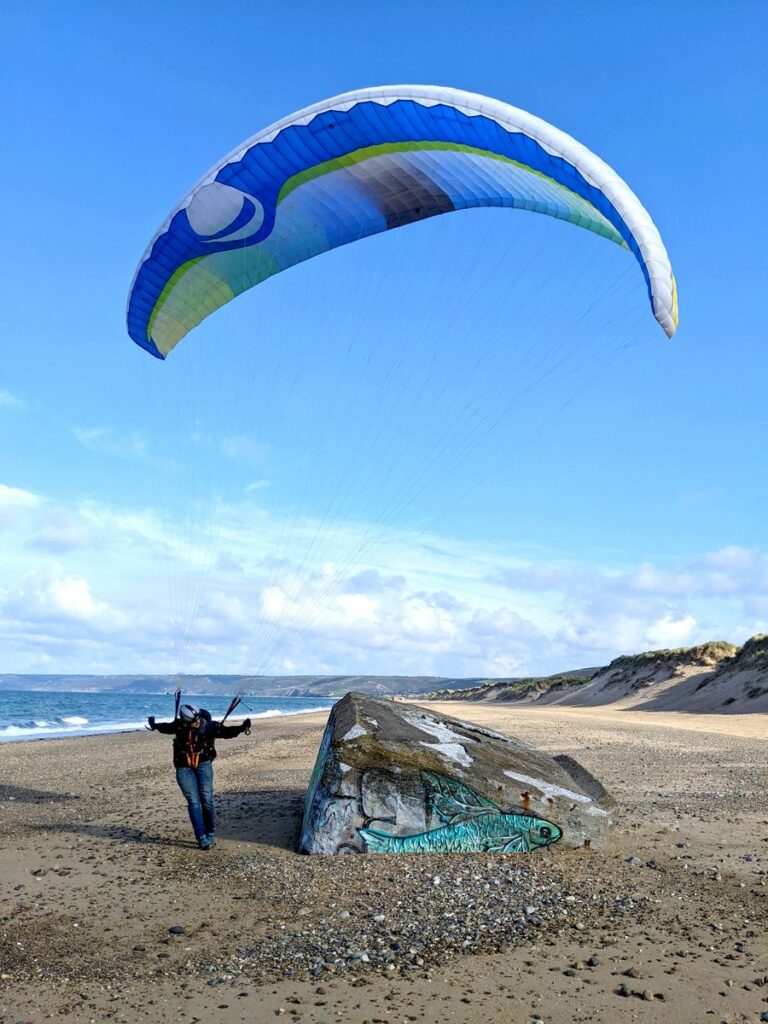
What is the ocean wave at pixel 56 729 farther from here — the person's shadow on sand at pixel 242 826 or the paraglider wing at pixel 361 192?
the paraglider wing at pixel 361 192

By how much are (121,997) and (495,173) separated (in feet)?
31.8

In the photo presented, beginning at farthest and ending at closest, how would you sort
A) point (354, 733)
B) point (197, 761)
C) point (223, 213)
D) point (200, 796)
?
point (223, 213)
point (197, 761)
point (200, 796)
point (354, 733)

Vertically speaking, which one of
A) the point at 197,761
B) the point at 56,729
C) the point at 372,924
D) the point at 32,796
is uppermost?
the point at 197,761

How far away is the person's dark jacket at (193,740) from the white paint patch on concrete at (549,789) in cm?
289

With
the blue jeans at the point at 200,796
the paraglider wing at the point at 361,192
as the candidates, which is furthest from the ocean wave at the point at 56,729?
the blue jeans at the point at 200,796

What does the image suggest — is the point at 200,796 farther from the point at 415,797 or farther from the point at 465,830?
the point at 465,830

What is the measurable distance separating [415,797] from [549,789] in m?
1.41

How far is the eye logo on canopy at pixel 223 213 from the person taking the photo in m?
10.6

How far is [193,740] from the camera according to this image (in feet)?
27.3

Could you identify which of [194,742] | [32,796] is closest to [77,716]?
[32,796]

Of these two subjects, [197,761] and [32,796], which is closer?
[197,761]

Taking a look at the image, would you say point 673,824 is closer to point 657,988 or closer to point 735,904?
point 735,904

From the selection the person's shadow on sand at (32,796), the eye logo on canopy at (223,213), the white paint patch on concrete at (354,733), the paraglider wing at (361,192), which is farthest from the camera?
the person's shadow on sand at (32,796)

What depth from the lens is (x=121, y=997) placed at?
187 inches
